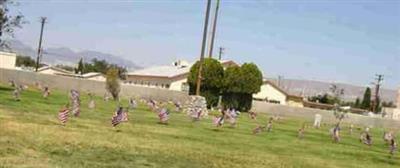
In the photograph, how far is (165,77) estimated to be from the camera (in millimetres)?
96000

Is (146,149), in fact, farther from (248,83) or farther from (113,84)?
(248,83)

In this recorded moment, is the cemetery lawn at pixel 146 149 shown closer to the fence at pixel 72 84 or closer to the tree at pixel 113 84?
the tree at pixel 113 84

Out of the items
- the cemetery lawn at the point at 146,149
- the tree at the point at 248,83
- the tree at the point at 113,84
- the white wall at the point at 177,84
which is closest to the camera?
the cemetery lawn at the point at 146,149

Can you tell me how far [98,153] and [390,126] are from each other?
5370 cm

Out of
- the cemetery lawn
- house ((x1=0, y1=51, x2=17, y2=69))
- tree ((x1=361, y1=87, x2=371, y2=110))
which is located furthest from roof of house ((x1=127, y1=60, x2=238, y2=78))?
the cemetery lawn

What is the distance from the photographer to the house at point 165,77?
93.4 meters

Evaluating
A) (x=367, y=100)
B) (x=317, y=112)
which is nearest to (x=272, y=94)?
(x=367, y=100)

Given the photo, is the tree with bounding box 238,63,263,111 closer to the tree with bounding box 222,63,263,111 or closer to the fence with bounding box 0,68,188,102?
the tree with bounding box 222,63,263,111

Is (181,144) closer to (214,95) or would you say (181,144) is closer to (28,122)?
(28,122)

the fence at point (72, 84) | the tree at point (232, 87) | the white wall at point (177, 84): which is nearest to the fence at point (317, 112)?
the tree at point (232, 87)

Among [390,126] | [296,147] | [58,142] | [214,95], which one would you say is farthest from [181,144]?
[390,126]

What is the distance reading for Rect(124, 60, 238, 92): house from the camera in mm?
93375

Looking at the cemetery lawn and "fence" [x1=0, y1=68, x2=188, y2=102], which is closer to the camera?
the cemetery lawn

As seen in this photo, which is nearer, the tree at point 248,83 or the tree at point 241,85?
the tree at point 241,85
